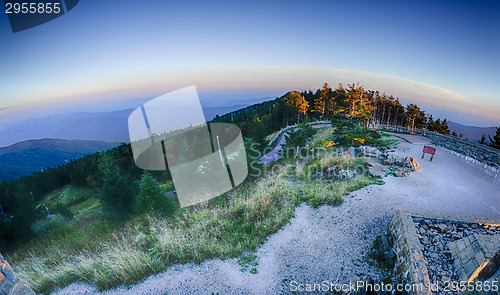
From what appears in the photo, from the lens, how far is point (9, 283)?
364 cm

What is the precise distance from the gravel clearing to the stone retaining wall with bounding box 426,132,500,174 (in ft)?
4.32

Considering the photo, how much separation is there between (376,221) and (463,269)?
→ 2.80m

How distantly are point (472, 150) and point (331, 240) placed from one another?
14073mm

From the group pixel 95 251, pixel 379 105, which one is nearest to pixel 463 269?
pixel 95 251

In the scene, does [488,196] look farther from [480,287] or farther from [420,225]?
[480,287]

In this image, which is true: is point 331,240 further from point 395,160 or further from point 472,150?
point 472,150

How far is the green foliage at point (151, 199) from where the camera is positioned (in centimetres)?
996

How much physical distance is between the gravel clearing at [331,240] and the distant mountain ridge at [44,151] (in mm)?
92686

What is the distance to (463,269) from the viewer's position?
4637 millimetres

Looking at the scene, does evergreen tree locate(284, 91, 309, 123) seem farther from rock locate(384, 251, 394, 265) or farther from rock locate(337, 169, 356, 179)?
rock locate(384, 251, 394, 265)

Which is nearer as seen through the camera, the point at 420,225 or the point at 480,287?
the point at 480,287

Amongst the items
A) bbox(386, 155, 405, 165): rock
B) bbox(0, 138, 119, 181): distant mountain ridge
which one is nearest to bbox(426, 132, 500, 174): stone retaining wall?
bbox(386, 155, 405, 165): rock

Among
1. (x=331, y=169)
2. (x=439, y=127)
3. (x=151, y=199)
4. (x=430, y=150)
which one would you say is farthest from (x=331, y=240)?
(x=439, y=127)

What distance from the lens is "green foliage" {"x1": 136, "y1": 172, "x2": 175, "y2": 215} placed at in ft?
32.7
